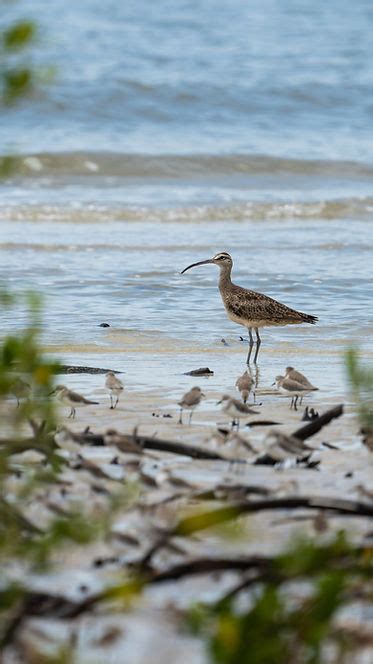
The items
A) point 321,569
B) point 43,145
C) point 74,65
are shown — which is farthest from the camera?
point 74,65

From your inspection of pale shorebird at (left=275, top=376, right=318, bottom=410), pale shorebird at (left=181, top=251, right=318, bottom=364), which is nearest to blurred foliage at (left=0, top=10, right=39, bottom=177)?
pale shorebird at (left=275, top=376, right=318, bottom=410)

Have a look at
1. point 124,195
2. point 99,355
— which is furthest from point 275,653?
point 124,195

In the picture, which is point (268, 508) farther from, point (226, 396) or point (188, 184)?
point (188, 184)

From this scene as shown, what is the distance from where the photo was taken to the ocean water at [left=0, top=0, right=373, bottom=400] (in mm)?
10531

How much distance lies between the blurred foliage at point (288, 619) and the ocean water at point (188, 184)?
1409 mm

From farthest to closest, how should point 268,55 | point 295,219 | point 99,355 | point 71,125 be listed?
point 268,55 < point 71,125 < point 295,219 < point 99,355

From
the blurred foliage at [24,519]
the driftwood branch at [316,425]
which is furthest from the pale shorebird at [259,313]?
the blurred foliage at [24,519]

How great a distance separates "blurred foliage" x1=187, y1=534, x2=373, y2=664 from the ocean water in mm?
1409

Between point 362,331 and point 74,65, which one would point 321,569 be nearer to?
point 362,331

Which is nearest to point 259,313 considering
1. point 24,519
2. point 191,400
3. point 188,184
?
point 191,400

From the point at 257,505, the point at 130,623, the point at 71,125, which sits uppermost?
the point at 257,505

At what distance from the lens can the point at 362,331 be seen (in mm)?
10680

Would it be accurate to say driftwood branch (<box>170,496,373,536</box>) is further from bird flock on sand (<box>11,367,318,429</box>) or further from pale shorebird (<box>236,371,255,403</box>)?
pale shorebird (<box>236,371,255,403</box>)

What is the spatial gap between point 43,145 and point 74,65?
6.52 meters
